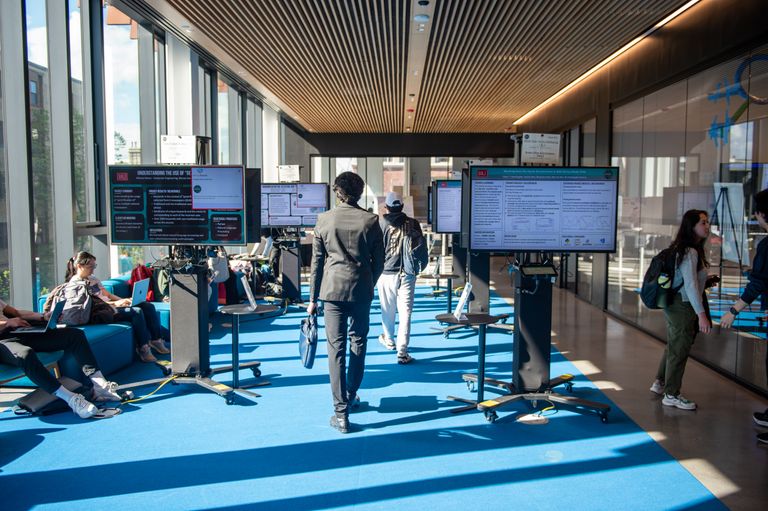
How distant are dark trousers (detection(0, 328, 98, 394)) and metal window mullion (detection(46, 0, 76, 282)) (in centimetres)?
198

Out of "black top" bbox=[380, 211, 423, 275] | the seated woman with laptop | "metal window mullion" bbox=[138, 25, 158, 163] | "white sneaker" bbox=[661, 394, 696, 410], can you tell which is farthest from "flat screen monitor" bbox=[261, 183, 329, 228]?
"white sneaker" bbox=[661, 394, 696, 410]

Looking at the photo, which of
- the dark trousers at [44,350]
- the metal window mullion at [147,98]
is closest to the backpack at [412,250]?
the dark trousers at [44,350]

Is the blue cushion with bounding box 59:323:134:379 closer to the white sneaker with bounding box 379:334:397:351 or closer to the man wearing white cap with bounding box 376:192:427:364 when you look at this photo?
the man wearing white cap with bounding box 376:192:427:364

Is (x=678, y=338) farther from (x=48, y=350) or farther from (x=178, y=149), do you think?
(x=48, y=350)

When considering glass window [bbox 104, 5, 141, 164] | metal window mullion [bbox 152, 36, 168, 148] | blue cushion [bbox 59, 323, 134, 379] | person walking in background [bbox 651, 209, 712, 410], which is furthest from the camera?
metal window mullion [bbox 152, 36, 168, 148]

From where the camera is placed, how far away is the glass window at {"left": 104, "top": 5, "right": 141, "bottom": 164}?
312 inches

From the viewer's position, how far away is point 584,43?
28.7 ft

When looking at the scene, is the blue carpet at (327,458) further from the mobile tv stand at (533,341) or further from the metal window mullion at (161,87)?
the metal window mullion at (161,87)

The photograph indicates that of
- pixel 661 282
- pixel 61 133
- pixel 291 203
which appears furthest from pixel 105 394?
pixel 291 203

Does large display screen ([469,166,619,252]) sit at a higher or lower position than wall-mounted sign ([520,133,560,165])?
lower

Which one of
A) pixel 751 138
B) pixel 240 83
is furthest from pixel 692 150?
pixel 240 83

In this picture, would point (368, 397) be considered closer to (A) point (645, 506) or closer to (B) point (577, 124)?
(A) point (645, 506)

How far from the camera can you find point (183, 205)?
5355mm

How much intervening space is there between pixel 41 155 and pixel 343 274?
380 cm
